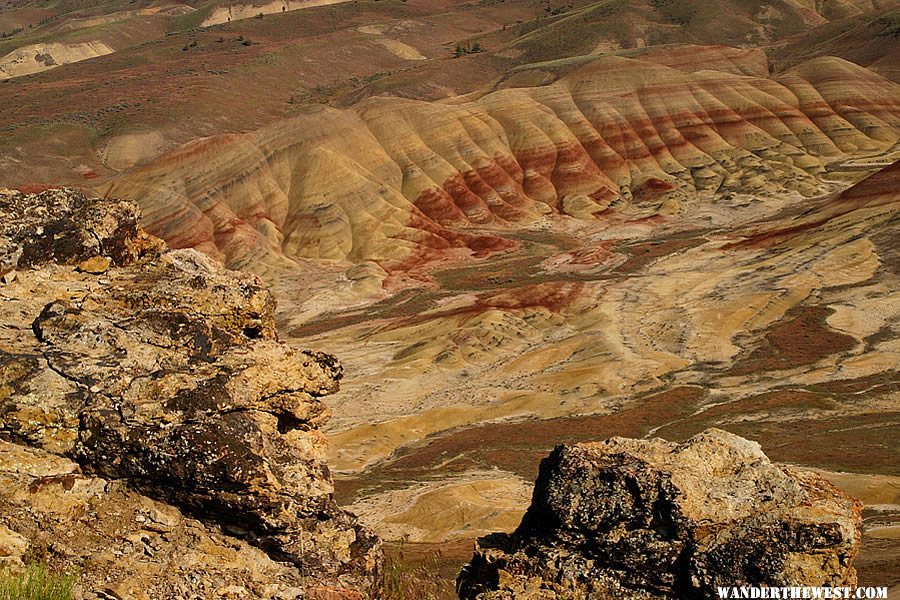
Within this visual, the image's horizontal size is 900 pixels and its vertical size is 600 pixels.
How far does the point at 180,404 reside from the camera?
1145cm

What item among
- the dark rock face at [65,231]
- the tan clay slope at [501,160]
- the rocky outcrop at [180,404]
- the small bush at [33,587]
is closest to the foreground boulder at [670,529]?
the rocky outcrop at [180,404]

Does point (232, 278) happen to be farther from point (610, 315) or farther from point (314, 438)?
point (610, 315)

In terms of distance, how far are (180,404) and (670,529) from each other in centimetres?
648

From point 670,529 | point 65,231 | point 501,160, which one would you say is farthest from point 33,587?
point 501,160

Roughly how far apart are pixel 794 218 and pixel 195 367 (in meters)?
72.7

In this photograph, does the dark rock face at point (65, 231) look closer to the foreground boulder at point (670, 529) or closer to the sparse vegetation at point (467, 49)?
the foreground boulder at point (670, 529)

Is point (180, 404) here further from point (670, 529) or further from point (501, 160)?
point (501, 160)

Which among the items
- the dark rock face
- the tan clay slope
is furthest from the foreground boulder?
the tan clay slope

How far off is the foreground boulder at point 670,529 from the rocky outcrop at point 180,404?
2.43m

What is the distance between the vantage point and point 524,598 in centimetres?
1081

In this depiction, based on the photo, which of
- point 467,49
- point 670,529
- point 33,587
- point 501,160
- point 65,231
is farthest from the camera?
point 467,49

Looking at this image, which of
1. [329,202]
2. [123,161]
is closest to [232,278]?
[329,202]

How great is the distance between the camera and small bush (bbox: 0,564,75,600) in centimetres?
764

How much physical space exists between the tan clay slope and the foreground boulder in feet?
225
